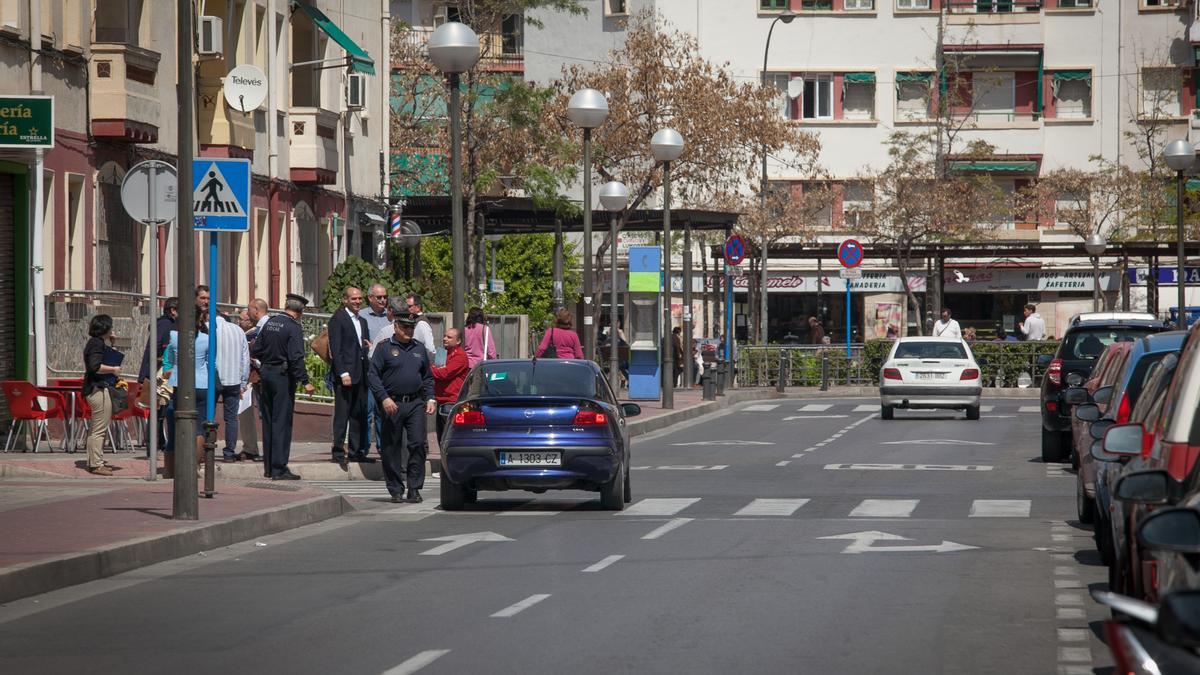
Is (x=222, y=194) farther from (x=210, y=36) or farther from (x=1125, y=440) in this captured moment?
(x=210, y=36)

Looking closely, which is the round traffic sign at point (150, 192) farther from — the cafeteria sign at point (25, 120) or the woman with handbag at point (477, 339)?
the woman with handbag at point (477, 339)

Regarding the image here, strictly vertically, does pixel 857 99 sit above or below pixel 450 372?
above

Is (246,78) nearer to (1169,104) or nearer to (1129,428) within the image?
(1129,428)

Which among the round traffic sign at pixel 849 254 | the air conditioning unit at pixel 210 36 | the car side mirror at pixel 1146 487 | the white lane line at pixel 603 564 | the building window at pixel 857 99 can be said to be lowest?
the white lane line at pixel 603 564

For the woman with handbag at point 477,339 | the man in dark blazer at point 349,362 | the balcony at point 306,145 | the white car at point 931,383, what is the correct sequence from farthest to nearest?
the white car at point 931,383 < the balcony at point 306,145 < the woman with handbag at point 477,339 < the man in dark blazer at point 349,362

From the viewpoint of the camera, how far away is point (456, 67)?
25.2 m

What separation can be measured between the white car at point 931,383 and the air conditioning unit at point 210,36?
13719 millimetres

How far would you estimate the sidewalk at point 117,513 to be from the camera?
1301 cm

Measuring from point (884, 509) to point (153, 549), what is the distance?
7.33m

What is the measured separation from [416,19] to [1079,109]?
23.8m

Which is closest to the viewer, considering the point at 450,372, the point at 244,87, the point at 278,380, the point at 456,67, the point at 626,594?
the point at 626,594

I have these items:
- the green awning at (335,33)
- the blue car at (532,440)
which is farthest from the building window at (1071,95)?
the blue car at (532,440)

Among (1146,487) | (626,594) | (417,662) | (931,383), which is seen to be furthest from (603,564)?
(931,383)

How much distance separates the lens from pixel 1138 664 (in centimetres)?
468
